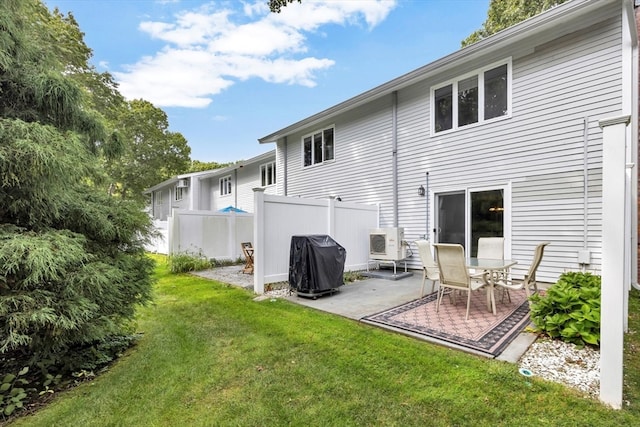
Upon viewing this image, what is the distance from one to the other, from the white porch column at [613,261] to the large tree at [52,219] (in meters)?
4.29

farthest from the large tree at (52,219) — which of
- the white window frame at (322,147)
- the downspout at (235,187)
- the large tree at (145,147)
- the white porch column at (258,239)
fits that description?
the large tree at (145,147)

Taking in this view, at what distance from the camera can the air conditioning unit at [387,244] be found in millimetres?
7664

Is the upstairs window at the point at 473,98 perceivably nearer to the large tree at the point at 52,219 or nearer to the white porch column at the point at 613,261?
the white porch column at the point at 613,261

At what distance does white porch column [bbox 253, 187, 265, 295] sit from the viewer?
5.96 meters

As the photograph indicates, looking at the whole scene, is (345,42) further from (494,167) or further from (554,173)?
(554,173)

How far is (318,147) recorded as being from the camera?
11008 millimetres

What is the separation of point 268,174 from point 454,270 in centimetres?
1215

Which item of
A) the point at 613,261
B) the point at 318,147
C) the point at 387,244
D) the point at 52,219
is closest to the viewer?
the point at 613,261

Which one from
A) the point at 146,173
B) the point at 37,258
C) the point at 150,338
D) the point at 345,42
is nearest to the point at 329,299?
the point at 150,338

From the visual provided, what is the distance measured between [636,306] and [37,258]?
791 centimetres

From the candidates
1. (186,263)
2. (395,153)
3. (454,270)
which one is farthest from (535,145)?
(186,263)

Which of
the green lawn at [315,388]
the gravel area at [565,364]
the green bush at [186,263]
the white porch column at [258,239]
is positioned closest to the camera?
the green lawn at [315,388]

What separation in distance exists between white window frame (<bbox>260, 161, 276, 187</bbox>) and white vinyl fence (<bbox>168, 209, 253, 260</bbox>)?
154 inches

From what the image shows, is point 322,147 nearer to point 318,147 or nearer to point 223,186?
point 318,147
